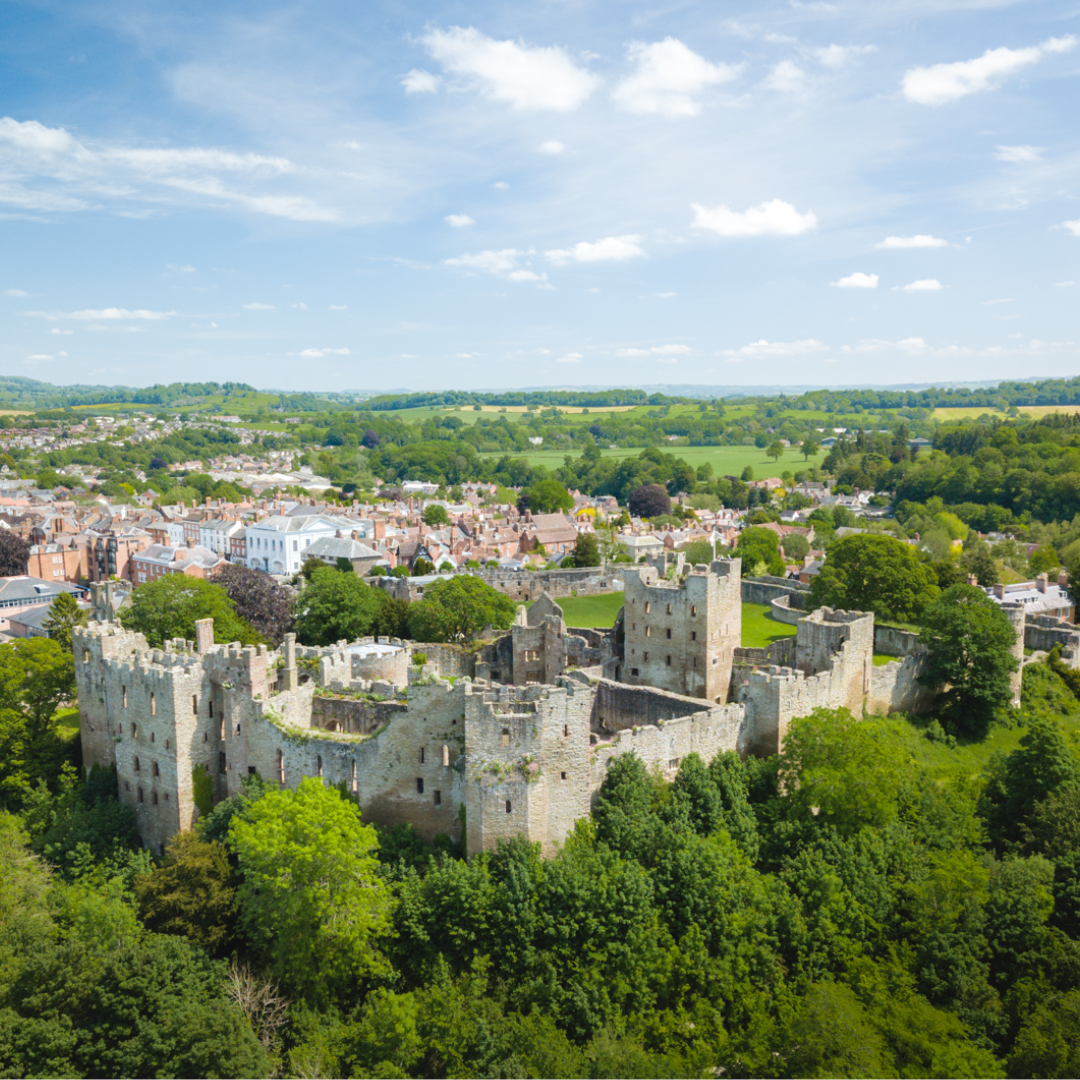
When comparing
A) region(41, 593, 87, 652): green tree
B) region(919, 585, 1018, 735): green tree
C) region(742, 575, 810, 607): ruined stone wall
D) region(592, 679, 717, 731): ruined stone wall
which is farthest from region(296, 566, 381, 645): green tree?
region(919, 585, 1018, 735): green tree

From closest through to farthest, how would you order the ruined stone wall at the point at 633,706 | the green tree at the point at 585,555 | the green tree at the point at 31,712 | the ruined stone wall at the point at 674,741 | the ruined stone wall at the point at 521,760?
1. the ruined stone wall at the point at 521,760
2. the ruined stone wall at the point at 674,741
3. the ruined stone wall at the point at 633,706
4. the green tree at the point at 31,712
5. the green tree at the point at 585,555

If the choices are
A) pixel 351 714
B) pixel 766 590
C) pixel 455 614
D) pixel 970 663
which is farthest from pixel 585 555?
pixel 351 714

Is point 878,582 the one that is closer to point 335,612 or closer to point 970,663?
point 970,663

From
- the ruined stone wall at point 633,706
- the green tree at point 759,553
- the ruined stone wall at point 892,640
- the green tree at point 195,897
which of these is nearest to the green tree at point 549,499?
the green tree at point 759,553

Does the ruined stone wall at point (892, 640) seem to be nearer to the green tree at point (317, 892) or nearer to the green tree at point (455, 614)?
the green tree at point (455, 614)

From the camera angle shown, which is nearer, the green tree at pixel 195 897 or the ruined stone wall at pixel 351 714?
the green tree at pixel 195 897

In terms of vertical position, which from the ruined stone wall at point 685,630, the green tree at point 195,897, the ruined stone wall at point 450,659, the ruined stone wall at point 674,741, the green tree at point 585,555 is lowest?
the green tree at point 195,897

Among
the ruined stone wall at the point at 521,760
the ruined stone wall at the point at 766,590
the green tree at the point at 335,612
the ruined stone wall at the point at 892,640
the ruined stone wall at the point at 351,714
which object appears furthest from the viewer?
the ruined stone wall at the point at 766,590

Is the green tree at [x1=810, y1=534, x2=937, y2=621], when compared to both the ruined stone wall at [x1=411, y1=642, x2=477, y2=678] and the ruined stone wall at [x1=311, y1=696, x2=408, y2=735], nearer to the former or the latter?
the ruined stone wall at [x1=411, y1=642, x2=477, y2=678]

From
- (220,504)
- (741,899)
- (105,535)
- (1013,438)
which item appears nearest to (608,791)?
(741,899)
